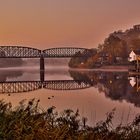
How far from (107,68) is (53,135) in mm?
99735

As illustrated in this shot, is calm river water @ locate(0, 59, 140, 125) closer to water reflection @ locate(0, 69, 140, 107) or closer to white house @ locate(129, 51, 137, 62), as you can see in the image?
water reflection @ locate(0, 69, 140, 107)

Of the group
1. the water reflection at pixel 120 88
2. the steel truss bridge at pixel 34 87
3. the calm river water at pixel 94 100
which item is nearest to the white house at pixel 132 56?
the water reflection at pixel 120 88

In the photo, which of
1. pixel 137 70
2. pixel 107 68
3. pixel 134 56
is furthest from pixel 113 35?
pixel 137 70

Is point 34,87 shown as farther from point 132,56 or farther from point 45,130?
point 132,56

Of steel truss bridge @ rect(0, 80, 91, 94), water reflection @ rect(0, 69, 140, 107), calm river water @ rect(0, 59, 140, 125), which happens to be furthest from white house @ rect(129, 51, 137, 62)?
calm river water @ rect(0, 59, 140, 125)

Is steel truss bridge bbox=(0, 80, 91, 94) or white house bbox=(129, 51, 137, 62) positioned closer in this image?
steel truss bridge bbox=(0, 80, 91, 94)

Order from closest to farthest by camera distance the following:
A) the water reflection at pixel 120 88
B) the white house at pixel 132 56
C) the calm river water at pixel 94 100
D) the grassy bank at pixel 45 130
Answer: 1. the grassy bank at pixel 45 130
2. the calm river water at pixel 94 100
3. the water reflection at pixel 120 88
4. the white house at pixel 132 56

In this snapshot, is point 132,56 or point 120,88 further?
point 132,56

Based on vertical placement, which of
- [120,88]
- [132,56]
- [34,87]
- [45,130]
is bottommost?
[34,87]

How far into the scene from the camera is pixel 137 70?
79.6 metres

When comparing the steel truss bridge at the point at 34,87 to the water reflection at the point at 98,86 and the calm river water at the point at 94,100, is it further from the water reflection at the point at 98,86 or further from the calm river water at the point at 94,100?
the calm river water at the point at 94,100

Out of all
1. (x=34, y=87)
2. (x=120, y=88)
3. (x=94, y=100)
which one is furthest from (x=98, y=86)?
(x=94, y=100)

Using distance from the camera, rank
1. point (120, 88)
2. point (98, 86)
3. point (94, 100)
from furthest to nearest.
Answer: point (98, 86) → point (120, 88) → point (94, 100)

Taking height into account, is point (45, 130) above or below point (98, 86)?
above
